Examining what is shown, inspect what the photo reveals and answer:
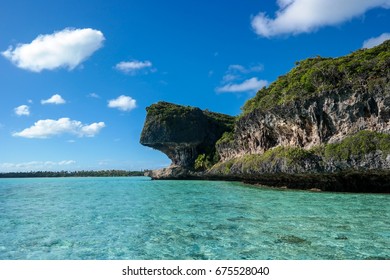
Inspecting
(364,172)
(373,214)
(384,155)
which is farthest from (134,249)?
(384,155)

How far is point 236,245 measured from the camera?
339 inches

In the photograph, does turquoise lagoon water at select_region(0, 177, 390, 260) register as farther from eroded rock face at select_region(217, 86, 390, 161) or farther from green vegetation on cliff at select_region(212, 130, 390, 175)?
eroded rock face at select_region(217, 86, 390, 161)

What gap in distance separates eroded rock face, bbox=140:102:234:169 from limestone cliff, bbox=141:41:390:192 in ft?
66.2

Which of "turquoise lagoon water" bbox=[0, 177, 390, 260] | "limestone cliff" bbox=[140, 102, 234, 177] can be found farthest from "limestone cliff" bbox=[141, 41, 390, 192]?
"limestone cliff" bbox=[140, 102, 234, 177]

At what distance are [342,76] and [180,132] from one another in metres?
39.5

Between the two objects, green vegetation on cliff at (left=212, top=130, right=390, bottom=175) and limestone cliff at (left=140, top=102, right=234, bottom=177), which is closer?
green vegetation on cliff at (left=212, top=130, right=390, bottom=175)

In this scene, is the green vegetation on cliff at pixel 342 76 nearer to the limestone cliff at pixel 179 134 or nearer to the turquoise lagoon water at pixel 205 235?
the turquoise lagoon water at pixel 205 235

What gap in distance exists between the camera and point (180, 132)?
67000 millimetres

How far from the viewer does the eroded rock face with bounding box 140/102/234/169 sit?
66.2m

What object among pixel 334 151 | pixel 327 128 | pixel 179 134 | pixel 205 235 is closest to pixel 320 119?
pixel 327 128

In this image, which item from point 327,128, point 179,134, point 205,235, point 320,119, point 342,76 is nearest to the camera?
point 205,235

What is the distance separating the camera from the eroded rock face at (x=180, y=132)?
66.2 meters

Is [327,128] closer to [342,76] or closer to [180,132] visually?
[342,76]

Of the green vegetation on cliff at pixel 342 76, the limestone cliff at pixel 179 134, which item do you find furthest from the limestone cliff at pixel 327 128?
the limestone cliff at pixel 179 134
